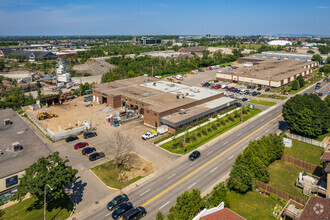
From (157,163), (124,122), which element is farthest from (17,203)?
(124,122)

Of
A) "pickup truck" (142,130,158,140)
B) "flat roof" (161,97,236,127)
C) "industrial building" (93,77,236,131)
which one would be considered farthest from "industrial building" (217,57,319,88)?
"pickup truck" (142,130,158,140)

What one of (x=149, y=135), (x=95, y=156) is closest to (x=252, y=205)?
(x=149, y=135)

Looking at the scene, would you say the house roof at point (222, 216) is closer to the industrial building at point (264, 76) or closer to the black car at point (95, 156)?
the black car at point (95, 156)

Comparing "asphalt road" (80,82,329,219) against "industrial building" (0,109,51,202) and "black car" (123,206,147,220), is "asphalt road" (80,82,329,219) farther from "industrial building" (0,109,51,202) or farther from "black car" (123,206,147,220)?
"industrial building" (0,109,51,202)

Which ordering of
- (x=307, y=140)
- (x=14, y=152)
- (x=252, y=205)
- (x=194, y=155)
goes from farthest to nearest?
(x=307, y=140), (x=194, y=155), (x=14, y=152), (x=252, y=205)

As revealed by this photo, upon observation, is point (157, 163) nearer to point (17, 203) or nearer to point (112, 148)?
point (112, 148)

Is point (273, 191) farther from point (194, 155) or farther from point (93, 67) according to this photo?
point (93, 67)

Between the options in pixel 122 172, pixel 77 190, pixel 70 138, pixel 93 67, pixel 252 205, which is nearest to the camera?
pixel 252 205
